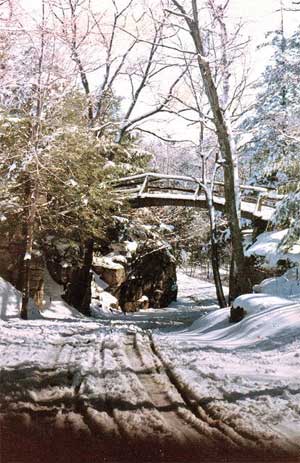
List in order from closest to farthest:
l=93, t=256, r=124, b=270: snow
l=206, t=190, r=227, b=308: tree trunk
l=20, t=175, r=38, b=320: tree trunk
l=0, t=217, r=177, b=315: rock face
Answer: l=20, t=175, r=38, b=320: tree trunk < l=0, t=217, r=177, b=315: rock face < l=206, t=190, r=227, b=308: tree trunk < l=93, t=256, r=124, b=270: snow

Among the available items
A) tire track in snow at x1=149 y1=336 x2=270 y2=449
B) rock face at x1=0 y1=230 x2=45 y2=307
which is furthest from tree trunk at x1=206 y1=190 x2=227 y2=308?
tire track in snow at x1=149 y1=336 x2=270 y2=449

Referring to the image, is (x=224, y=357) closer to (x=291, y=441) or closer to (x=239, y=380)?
(x=239, y=380)

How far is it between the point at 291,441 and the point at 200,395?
3.46 feet

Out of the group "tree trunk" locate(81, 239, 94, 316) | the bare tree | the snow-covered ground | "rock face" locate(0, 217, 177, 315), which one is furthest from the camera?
"tree trunk" locate(81, 239, 94, 316)

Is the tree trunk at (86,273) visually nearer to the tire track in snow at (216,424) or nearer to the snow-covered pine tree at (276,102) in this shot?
the snow-covered pine tree at (276,102)

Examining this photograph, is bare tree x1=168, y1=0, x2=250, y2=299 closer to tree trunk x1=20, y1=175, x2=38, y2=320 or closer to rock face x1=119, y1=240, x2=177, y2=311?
tree trunk x1=20, y1=175, x2=38, y2=320

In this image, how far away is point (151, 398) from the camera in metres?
3.73

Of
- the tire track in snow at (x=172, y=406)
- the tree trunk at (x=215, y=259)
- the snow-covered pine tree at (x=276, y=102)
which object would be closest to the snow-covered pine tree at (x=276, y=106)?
the snow-covered pine tree at (x=276, y=102)

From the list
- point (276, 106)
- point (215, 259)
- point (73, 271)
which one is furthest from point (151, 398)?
point (276, 106)

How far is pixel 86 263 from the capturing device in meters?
16.1

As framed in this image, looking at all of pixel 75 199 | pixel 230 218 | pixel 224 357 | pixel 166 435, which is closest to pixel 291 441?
pixel 166 435

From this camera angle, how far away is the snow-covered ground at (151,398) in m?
2.77

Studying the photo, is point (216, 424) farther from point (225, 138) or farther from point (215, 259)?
point (215, 259)

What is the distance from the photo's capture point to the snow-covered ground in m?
2.77
